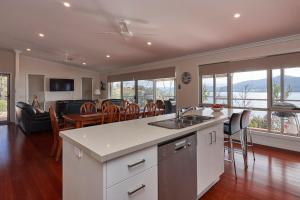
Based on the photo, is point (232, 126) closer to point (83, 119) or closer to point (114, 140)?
point (114, 140)

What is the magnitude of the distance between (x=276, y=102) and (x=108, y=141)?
3980 mm

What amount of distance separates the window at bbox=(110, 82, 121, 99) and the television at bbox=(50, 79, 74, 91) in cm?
189

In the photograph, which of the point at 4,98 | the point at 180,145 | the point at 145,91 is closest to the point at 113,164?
the point at 180,145

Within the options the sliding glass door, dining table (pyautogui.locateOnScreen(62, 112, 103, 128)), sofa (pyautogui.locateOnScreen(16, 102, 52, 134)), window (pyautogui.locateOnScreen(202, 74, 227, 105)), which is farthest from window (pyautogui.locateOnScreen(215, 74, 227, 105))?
the sliding glass door

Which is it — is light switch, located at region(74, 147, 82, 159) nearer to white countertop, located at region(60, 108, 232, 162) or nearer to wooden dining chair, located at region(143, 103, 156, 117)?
white countertop, located at region(60, 108, 232, 162)

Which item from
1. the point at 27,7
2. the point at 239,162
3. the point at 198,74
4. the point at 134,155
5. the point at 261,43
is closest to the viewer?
the point at 134,155

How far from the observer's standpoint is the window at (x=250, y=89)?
400 cm

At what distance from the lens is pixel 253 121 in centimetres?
421

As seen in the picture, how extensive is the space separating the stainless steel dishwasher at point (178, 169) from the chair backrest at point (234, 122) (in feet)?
3.05

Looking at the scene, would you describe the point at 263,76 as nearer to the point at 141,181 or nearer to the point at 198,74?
the point at 198,74

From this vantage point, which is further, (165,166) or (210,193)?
(210,193)

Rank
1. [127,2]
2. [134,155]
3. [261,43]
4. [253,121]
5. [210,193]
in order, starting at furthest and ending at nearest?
[253,121] < [261,43] < [127,2] < [210,193] < [134,155]

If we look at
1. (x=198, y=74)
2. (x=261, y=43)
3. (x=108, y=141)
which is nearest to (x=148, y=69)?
(x=198, y=74)

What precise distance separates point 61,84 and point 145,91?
4035 millimetres
